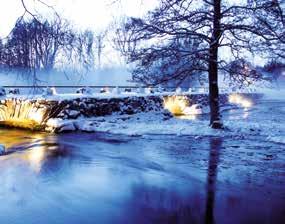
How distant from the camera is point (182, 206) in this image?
766 centimetres

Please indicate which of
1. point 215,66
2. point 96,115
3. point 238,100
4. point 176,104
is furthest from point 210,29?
point 238,100

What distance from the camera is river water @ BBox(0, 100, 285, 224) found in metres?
7.25

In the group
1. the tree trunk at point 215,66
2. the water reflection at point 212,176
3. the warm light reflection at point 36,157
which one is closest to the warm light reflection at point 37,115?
the warm light reflection at point 36,157

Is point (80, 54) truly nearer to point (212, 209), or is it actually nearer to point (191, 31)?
point (212, 209)

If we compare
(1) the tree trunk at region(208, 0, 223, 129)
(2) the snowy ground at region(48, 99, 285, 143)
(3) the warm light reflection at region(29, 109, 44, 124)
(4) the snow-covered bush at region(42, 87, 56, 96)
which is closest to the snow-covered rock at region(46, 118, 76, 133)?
(2) the snowy ground at region(48, 99, 285, 143)

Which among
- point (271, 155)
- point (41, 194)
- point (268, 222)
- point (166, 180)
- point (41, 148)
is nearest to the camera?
point (268, 222)

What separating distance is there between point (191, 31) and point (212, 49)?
126 centimetres

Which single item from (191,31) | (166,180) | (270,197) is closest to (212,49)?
(191,31)

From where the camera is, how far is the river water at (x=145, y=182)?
725cm

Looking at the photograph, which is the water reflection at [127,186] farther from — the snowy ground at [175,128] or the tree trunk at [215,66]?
the tree trunk at [215,66]

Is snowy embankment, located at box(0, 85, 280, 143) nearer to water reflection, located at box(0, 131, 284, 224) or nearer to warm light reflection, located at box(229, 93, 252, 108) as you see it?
water reflection, located at box(0, 131, 284, 224)

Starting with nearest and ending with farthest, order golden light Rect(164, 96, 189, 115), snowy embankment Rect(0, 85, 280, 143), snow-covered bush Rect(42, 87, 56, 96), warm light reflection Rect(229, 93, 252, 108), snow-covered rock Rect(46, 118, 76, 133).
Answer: snowy embankment Rect(0, 85, 280, 143), snow-covered rock Rect(46, 118, 76, 133), snow-covered bush Rect(42, 87, 56, 96), golden light Rect(164, 96, 189, 115), warm light reflection Rect(229, 93, 252, 108)

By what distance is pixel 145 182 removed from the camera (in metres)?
9.76

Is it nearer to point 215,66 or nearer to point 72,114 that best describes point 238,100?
point 72,114
